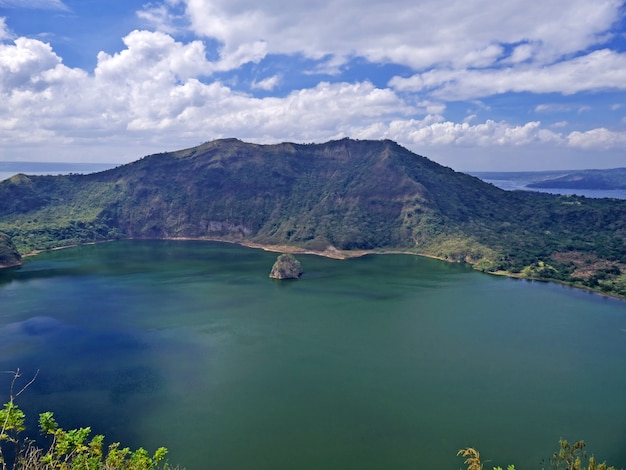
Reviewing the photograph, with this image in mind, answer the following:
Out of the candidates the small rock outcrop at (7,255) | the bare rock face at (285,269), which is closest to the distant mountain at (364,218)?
the small rock outcrop at (7,255)

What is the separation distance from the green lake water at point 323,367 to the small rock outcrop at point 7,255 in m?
18.1

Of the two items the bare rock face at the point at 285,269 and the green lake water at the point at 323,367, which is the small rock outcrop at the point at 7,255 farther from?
the bare rock face at the point at 285,269

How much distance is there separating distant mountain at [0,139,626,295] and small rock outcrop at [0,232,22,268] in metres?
17.7

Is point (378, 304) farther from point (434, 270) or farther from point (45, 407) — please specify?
point (45, 407)

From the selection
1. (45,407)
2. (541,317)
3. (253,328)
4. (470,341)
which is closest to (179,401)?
(45,407)

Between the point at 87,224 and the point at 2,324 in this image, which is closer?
the point at 2,324

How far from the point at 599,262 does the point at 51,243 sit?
167203mm

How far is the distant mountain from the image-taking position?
139 m

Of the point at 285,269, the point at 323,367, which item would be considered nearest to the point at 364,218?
the point at 285,269

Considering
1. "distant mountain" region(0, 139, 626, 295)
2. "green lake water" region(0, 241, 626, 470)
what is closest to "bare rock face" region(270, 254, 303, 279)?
"green lake water" region(0, 241, 626, 470)

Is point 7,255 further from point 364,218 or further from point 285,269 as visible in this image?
point 364,218

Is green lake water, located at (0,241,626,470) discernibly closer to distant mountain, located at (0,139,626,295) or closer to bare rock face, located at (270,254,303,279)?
bare rock face, located at (270,254,303,279)

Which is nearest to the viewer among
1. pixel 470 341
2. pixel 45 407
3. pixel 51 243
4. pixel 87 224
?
pixel 45 407

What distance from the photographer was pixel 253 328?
7462cm
